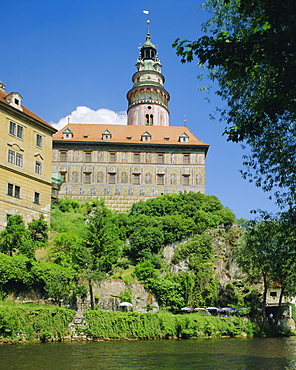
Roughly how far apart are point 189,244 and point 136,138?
25.7 m

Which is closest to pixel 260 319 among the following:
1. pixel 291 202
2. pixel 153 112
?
pixel 291 202

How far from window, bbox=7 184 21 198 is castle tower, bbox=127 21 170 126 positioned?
41679mm

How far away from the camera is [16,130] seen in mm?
39875

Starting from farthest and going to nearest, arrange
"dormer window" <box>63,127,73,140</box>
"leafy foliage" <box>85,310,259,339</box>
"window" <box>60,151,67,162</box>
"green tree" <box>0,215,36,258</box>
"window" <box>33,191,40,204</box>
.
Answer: "dormer window" <box>63,127,73,140</box> < "window" <box>60,151,67,162</box> < "window" <box>33,191,40,204</box> < "green tree" <box>0,215,36,258</box> < "leafy foliage" <box>85,310,259,339</box>

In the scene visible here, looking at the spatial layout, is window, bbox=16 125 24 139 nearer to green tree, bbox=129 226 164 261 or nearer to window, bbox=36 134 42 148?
window, bbox=36 134 42 148

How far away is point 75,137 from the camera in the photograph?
216 feet

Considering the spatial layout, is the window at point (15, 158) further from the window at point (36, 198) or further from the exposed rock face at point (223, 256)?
the exposed rock face at point (223, 256)

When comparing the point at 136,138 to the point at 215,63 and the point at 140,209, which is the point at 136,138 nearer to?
the point at 140,209

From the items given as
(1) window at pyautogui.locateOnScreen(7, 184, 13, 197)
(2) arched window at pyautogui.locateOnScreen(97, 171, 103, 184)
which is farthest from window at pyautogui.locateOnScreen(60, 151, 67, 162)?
(1) window at pyautogui.locateOnScreen(7, 184, 13, 197)

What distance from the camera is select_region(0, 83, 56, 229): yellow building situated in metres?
38.2

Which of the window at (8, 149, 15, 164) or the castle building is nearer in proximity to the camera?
the window at (8, 149, 15, 164)

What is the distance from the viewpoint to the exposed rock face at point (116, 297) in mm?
34178

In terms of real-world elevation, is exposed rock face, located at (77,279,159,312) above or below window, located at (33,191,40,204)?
below

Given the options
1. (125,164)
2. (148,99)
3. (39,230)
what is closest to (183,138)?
(125,164)
